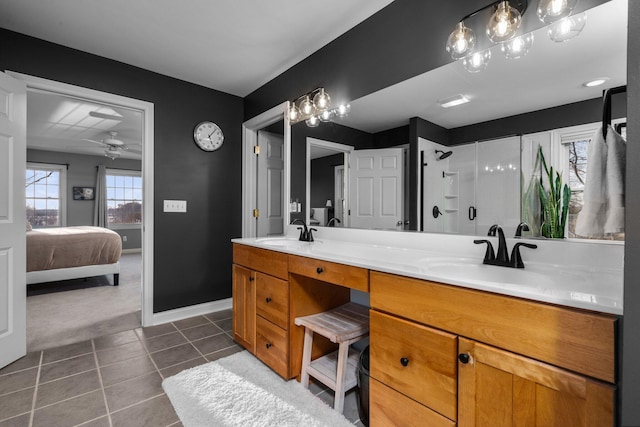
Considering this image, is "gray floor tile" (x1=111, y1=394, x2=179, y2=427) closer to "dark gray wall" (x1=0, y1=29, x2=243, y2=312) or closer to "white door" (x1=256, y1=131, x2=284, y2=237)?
"dark gray wall" (x1=0, y1=29, x2=243, y2=312)

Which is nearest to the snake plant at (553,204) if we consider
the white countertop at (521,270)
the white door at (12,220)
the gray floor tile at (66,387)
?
the white countertop at (521,270)

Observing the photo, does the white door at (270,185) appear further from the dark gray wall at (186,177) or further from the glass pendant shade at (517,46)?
the glass pendant shade at (517,46)

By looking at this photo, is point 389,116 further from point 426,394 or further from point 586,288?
point 426,394

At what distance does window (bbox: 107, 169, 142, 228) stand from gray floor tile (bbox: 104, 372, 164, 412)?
6.59 m

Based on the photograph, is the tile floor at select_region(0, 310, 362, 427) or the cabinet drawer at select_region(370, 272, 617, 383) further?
the tile floor at select_region(0, 310, 362, 427)

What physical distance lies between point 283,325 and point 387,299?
0.85m

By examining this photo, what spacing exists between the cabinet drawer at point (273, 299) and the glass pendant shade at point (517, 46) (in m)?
1.64

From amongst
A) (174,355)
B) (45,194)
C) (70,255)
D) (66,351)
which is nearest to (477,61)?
(174,355)

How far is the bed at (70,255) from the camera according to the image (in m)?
3.65

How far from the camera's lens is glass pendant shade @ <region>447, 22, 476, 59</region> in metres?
1.47

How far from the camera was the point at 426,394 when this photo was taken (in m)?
1.07

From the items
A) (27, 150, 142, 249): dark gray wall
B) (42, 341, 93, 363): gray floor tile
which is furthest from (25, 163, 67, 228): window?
(42, 341, 93, 363): gray floor tile

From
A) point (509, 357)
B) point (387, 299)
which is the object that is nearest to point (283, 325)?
point (387, 299)

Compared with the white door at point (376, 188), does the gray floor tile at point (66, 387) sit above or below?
below
